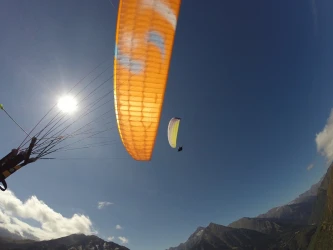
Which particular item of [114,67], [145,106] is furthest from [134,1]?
[145,106]

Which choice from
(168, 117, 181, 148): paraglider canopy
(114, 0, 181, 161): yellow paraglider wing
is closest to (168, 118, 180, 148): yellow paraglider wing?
(168, 117, 181, 148): paraglider canopy

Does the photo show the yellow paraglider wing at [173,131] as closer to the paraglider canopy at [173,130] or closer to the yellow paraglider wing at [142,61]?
the paraglider canopy at [173,130]

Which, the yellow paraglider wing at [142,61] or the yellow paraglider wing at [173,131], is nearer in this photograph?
the yellow paraglider wing at [142,61]

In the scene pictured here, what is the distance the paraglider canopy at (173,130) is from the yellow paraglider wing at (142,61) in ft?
9.32

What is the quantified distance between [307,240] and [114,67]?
231 metres

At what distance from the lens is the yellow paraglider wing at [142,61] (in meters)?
12.0

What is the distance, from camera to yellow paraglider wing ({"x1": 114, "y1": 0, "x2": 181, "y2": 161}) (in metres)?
12.0

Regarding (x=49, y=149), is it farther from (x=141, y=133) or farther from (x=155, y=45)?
(x=155, y=45)

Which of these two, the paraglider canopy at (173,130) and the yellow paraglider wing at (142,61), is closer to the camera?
the yellow paraglider wing at (142,61)

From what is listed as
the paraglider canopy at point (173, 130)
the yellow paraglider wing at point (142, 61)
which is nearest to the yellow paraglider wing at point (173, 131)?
the paraglider canopy at point (173, 130)

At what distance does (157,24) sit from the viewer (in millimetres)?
12547

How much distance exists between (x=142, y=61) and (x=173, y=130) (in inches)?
312

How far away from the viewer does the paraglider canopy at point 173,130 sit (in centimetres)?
2000

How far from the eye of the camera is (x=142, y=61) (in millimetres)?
13633
